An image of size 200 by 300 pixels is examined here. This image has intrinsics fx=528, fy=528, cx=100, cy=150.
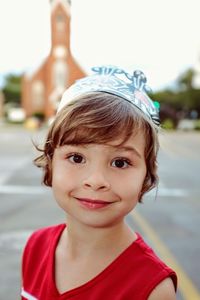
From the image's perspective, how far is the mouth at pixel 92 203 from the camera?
135cm

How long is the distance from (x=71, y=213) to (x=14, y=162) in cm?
1336

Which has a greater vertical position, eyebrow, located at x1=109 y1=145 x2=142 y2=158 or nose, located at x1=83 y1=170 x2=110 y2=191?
eyebrow, located at x1=109 y1=145 x2=142 y2=158

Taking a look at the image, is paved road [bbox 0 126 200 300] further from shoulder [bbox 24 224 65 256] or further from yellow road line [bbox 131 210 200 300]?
shoulder [bbox 24 224 65 256]

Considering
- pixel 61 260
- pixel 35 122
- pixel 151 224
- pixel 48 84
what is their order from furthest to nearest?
pixel 48 84 < pixel 35 122 < pixel 151 224 < pixel 61 260

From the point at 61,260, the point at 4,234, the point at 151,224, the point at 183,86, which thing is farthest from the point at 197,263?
the point at 183,86

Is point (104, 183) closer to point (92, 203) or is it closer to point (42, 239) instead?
point (92, 203)

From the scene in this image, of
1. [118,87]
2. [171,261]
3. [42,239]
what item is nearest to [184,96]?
[171,261]

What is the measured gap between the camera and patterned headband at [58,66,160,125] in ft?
4.67

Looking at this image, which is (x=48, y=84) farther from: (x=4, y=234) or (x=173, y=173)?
(x=4, y=234)

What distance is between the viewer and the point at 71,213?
1429mm

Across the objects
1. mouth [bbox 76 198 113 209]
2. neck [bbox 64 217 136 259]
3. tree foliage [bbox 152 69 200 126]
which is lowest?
tree foliage [bbox 152 69 200 126]

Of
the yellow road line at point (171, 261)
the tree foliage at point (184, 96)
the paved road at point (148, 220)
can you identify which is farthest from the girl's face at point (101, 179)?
the tree foliage at point (184, 96)

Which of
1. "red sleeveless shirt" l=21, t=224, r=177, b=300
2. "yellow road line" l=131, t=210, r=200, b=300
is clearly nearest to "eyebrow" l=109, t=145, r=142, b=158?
A: "red sleeveless shirt" l=21, t=224, r=177, b=300

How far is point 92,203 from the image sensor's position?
Answer: 1.37 m
